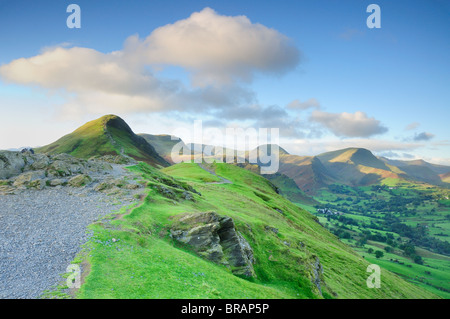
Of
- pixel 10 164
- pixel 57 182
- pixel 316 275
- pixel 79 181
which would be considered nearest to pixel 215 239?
pixel 316 275

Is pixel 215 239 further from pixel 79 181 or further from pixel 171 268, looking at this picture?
pixel 79 181

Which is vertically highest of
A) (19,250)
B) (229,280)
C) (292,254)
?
(19,250)

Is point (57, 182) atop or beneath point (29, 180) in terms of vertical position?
beneath

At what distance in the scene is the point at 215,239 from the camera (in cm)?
3089

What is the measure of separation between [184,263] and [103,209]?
17.5 metres

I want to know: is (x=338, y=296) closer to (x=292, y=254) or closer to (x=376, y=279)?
(x=292, y=254)

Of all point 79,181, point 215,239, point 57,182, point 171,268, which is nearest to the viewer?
point 171,268

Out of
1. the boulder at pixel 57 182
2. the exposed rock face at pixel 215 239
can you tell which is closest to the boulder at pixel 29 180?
the boulder at pixel 57 182

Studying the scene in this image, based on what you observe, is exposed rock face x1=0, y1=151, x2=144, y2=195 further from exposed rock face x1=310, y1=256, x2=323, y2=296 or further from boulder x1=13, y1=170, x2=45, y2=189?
exposed rock face x1=310, y1=256, x2=323, y2=296

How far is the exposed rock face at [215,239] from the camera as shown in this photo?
96.5ft

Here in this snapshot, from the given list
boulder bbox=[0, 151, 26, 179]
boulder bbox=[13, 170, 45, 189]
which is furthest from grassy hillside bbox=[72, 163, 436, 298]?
boulder bbox=[0, 151, 26, 179]
